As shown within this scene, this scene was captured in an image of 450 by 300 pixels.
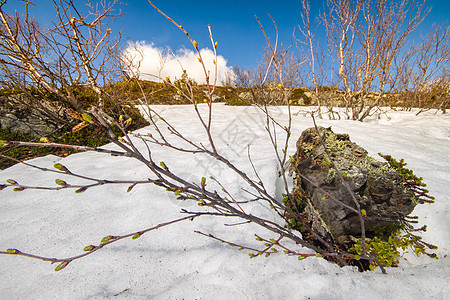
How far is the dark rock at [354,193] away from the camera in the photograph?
4.75 feet

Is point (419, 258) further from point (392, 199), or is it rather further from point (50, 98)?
point (50, 98)

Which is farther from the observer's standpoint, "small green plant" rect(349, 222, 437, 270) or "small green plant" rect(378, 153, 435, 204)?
"small green plant" rect(378, 153, 435, 204)

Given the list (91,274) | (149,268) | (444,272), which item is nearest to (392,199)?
(444,272)

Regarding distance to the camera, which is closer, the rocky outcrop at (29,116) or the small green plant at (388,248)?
the small green plant at (388,248)

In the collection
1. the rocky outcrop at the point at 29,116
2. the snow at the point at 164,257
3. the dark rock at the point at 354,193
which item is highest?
the rocky outcrop at the point at 29,116

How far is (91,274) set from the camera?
49.8 inches

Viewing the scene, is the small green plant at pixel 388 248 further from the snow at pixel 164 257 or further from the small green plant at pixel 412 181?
the small green plant at pixel 412 181

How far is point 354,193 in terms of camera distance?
1455mm

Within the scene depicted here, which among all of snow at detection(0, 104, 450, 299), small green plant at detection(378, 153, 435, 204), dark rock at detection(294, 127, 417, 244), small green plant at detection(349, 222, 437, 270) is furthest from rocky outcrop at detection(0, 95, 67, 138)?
small green plant at detection(378, 153, 435, 204)

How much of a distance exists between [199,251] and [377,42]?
269 inches

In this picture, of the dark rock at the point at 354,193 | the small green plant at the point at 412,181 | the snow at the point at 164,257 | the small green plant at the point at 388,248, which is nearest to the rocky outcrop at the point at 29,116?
the snow at the point at 164,257

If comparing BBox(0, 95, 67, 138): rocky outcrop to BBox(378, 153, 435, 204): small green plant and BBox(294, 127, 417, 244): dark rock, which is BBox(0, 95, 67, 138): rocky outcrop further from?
BBox(378, 153, 435, 204): small green plant

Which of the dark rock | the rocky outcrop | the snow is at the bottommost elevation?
the snow

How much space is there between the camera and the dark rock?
1446 mm
